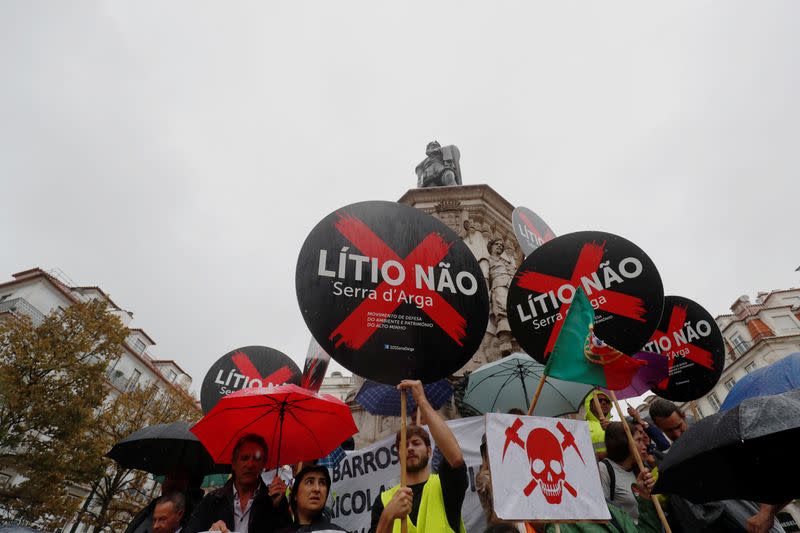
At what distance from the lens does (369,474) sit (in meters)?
5.04

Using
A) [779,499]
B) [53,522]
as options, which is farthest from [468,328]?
[53,522]

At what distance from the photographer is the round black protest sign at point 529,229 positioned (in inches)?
334

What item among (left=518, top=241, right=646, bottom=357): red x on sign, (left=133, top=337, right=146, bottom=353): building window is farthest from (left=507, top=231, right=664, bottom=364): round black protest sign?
(left=133, top=337, right=146, bottom=353): building window

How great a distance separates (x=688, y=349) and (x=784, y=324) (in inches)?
1808

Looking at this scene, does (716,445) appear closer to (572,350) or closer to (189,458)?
(572,350)

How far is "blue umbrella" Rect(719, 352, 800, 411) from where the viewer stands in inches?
108

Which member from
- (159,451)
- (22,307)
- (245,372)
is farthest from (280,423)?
(22,307)

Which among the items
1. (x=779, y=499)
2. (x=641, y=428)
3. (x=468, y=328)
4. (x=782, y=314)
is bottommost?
(x=779, y=499)

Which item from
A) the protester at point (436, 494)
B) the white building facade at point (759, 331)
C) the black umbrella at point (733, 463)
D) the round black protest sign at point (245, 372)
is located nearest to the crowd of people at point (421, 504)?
the protester at point (436, 494)

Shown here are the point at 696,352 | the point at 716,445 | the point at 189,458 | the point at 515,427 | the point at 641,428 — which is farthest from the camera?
the point at 696,352

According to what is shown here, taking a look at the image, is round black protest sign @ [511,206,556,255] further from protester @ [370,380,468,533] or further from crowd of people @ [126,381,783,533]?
protester @ [370,380,468,533]

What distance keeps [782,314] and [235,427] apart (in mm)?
51668

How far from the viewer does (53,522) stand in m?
17.0

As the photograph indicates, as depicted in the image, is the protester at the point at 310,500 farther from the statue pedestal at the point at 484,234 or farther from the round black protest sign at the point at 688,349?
the statue pedestal at the point at 484,234
